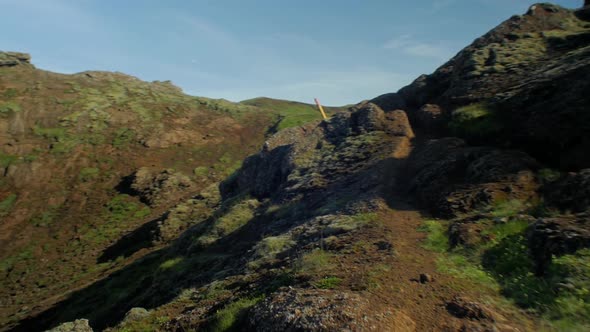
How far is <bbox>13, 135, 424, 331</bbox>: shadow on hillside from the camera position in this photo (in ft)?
65.6

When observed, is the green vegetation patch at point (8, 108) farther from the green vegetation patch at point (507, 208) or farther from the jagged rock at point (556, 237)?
the jagged rock at point (556, 237)

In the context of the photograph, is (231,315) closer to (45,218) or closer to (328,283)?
(328,283)

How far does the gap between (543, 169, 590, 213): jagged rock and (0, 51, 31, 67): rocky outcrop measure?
98453mm

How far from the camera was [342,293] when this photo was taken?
33.1ft

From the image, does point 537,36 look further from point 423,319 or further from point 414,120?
point 423,319

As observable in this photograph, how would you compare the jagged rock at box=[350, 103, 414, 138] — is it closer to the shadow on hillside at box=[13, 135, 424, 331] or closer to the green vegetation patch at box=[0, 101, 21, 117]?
the shadow on hillside at box=[13, 135, 424, 331]

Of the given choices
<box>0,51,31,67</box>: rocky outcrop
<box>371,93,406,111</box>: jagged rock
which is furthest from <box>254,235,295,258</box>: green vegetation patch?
<box>0,51,31,67</box>: rocky outcrop

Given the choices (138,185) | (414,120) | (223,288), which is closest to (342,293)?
(223,288)

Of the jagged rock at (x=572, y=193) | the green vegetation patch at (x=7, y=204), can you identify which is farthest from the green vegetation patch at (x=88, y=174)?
the jagged rock at (x=572, y=193)

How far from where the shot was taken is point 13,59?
79188mm

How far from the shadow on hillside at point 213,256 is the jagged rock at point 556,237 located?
6.76 metres

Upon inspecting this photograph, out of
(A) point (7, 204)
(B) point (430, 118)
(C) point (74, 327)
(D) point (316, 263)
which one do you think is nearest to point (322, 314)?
(D) point (316, 263)

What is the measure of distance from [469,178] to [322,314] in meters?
11.4

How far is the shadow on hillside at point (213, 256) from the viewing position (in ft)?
65.6
